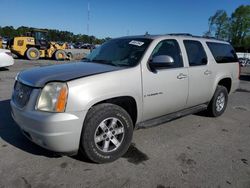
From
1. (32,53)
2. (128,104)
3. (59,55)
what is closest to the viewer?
(128,104)

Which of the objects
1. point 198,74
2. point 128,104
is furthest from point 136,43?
point 198,74

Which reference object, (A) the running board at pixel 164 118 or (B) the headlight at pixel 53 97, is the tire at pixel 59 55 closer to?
(A) the running board at pixel 164 118

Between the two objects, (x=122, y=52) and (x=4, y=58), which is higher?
(x=122, y=52)

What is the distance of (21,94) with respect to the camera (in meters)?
3.33

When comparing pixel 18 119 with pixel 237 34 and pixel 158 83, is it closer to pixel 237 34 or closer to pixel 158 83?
pixel 158 83

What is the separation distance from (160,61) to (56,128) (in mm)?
1825

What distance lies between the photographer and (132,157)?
356cm

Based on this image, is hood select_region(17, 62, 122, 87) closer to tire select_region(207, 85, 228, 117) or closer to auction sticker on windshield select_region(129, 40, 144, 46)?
auction sticker on windshield select_region(129, 40, 144, 46)

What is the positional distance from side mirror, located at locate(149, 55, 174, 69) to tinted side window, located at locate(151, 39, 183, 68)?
271 mm

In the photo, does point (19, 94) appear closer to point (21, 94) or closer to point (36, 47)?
point (21, 94)

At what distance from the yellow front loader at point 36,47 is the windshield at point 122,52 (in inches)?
627

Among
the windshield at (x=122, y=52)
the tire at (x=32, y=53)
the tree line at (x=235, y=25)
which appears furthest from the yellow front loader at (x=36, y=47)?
the tree line at (x=235, y=25)

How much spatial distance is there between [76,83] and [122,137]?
1.05m

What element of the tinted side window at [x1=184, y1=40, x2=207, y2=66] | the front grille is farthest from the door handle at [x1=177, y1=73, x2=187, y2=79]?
the front grille
